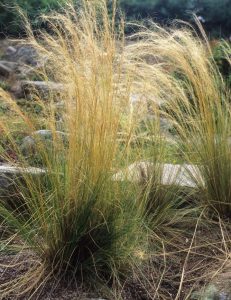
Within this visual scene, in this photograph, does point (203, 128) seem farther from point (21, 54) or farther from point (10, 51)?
point (10, 51)

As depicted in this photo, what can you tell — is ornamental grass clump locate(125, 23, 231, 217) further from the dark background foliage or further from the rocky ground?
the dark background foliage

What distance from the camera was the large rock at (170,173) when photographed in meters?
3.08

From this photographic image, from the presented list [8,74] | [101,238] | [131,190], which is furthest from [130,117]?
[8,74]

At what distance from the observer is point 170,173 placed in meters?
3.30

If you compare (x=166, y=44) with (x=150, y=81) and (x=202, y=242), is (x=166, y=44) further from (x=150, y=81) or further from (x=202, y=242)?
(x=202, y=242)

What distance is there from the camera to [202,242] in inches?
119

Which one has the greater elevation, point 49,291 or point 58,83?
point 58,83

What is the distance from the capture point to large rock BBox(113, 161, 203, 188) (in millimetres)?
3082

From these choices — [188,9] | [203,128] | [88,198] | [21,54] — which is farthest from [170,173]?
[188,9]

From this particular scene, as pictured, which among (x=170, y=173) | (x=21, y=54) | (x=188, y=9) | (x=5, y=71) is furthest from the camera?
(x=188, y=9)

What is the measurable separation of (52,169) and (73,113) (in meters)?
0.28

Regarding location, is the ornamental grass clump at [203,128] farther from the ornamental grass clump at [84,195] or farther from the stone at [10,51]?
the stone at [10,51]

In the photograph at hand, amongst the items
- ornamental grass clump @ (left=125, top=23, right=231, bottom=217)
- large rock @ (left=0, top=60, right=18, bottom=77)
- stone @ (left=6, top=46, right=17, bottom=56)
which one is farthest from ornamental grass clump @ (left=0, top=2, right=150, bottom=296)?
stone @ (left=6, top=46, right=17, bottom=56)

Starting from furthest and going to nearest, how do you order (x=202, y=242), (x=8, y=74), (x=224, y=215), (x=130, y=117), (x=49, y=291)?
(x=8, y=74) → (x=224, y=215) → (x=202, y=242) → (x=130, y=117) → (x=49, y=291)
